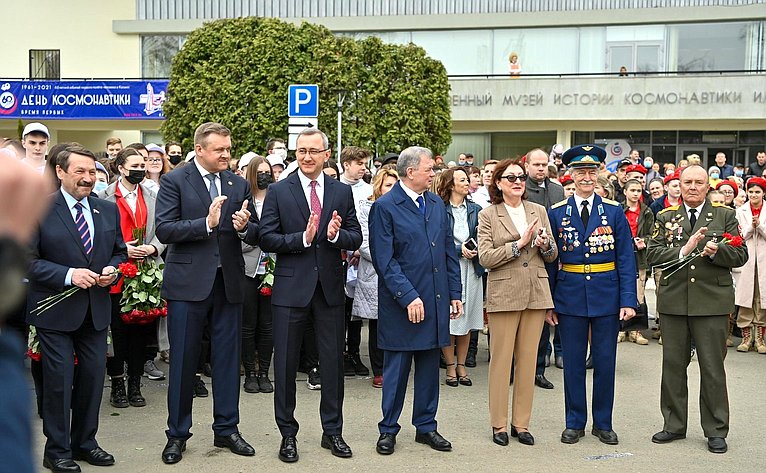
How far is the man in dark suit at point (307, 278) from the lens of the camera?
20.9 feet

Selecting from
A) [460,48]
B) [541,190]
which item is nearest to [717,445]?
[541,190]

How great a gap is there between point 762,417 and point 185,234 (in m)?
Result: 5.07

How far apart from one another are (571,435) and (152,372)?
167 inches

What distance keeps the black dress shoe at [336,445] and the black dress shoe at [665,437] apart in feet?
7.73

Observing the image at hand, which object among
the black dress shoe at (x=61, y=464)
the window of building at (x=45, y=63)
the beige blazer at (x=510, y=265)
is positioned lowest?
the black dress shoe at (x=61, y=464)

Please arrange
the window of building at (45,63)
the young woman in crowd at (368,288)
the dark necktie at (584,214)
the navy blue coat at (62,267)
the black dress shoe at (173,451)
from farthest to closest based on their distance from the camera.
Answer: the window of building at (45,63)
the young woman in crowd at (368,288)
the dark necktie at (584,214)
the black dress shoe at (173,451)
the navy blue coat at (62,267)

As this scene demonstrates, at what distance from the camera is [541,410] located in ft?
25.4

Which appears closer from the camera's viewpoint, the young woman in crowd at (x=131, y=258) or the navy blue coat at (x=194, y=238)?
the navy blue coat at (x=194, y=238)

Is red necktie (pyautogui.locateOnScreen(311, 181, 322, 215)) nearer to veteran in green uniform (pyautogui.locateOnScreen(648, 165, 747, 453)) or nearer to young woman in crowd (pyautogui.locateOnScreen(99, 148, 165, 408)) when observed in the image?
young woman in crowd (pyautogui.locateOnScreen(99, 148, 165, 408))

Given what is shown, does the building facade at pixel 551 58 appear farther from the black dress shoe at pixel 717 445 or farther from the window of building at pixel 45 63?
the black dress shoe at pixel 717 445

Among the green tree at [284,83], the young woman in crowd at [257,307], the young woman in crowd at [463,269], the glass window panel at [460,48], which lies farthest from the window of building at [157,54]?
the young woman in crowd at [463,269]

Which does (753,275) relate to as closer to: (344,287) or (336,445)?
(344,287)

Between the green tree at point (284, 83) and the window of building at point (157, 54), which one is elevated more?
the window of building at point (157, 54)

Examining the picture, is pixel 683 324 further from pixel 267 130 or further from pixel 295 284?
pixel 267 130
